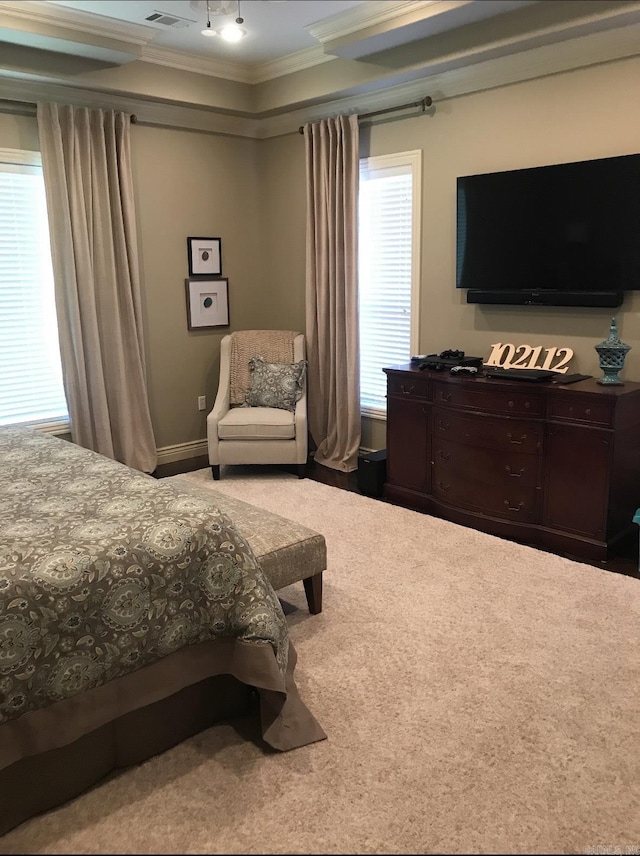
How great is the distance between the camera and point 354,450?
4895 millimetres

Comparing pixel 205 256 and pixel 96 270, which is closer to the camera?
pixel 96 270

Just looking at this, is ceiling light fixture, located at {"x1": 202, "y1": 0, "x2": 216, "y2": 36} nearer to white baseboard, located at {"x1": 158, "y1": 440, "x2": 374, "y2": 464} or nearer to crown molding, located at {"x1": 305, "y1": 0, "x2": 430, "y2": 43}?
crown molding, located at {"x1": 305, "y1": 0, "x2": 430, "y2": 43}

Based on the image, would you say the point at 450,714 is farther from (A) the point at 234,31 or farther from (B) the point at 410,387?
(B) the point at 410,387

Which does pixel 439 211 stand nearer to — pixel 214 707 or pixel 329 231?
pixel 329 231

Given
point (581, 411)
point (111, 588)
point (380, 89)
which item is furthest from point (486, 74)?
point (111, 588)

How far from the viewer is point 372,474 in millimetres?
4297

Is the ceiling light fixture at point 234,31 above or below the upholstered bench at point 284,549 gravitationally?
above

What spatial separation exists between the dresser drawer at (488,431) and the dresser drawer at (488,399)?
46 mm

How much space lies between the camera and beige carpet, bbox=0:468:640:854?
173cm

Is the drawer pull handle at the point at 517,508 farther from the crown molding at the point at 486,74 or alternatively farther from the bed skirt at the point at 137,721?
the crown molding at the point at 486,74

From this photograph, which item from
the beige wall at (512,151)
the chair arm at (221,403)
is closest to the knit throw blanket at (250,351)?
the chair arm at (221,403)

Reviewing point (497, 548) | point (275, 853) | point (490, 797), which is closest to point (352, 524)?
point (497, 548)

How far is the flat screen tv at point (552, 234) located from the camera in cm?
335

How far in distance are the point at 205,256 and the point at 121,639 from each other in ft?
12.6
